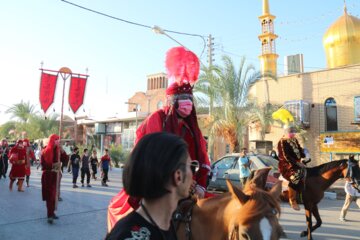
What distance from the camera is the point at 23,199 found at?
37.0 ft

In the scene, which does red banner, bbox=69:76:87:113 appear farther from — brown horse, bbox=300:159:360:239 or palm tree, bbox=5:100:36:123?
palm tree, bbox=5:100:36:123

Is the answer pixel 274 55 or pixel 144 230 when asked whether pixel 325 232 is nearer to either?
pixel 144 230

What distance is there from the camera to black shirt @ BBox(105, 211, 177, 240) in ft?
4.53

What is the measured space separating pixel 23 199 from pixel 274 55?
23.0m

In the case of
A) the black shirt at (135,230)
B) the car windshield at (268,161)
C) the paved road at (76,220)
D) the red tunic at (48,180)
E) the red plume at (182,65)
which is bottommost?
the paved road at (76,220)

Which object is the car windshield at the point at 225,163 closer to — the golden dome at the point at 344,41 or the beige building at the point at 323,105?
the beige building at the point at 323,105

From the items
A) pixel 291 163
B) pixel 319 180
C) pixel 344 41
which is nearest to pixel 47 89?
pixel 291 163

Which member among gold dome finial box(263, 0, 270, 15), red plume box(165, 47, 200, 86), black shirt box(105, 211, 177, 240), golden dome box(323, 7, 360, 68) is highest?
gold dome finial box(263, 0, 270, 15)

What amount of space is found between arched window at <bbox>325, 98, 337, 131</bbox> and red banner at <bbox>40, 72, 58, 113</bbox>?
17261 mm

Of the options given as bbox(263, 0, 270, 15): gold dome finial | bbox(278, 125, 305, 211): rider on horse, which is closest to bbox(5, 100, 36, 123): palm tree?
bbox(263, 0, 270, 15): gold dome finial

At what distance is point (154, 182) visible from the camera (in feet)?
4.68

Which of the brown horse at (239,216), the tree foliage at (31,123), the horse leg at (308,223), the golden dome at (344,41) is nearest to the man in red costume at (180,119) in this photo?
the brown horse at (239,216)

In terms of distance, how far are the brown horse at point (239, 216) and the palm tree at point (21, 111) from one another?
48.0 meters

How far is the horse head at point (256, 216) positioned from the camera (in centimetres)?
216
